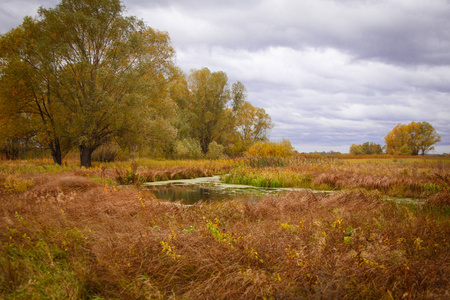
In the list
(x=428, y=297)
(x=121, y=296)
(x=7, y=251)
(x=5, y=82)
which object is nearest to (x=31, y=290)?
(x=121, y=296)

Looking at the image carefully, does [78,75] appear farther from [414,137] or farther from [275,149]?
[414,137]

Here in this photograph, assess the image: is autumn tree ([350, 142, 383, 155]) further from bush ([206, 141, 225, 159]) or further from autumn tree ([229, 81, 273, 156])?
bush ([206, 141, 225, 159])

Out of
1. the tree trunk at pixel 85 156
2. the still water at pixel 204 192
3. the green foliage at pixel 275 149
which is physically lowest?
the still water at pixel 204 192

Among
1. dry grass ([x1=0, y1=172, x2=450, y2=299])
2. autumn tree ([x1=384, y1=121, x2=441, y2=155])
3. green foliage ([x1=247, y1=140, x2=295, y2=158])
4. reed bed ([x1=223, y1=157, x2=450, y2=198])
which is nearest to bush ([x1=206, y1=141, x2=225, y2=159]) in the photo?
green foliage ([x1=247, y1=140, x2=295, y2=158])

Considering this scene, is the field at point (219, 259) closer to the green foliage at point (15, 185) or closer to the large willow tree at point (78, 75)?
the green foliage at point (15, 185)

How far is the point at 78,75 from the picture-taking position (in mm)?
19500

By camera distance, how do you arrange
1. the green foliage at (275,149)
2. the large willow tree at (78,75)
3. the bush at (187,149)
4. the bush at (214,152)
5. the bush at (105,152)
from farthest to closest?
the bush at (214,152)
the bush at (187,149)
the green foliage at (275,149)
the bush at (105,152)
the large willow tree at (78,75)

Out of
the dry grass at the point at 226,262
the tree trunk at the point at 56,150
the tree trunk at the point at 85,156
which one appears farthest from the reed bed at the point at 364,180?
the tree trunk at the point at 56,150

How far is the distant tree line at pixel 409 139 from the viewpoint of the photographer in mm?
53178

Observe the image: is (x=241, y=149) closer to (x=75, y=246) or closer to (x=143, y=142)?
(x=143, y=142)

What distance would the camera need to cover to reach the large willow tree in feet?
59.9

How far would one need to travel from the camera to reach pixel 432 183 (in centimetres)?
1007

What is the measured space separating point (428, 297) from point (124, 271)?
3103mm

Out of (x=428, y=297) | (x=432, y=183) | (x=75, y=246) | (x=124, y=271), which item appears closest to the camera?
(x=428, y=297)
